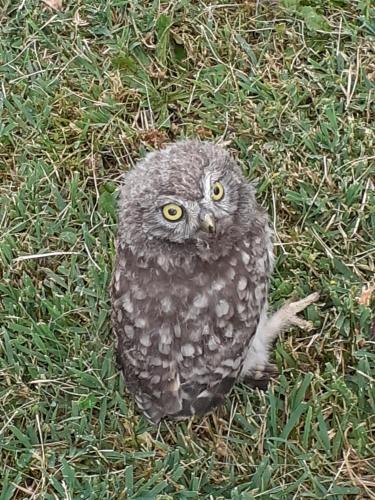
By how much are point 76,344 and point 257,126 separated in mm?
1351

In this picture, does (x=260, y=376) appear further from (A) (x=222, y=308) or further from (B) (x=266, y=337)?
(A) (x=222, y=308)

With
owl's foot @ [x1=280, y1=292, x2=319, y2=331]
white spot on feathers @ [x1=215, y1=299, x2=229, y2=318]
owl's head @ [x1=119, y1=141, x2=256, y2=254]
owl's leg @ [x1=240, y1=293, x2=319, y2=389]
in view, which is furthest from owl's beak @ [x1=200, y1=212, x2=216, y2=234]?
owl's foot @ [x1=280, y1=292, x2=319, y2=331]

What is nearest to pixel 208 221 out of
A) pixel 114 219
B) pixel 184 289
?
pixel 184 289

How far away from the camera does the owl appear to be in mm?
3158

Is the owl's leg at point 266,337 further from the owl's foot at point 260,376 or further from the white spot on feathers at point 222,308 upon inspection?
the white spot on feathers at point 222,308

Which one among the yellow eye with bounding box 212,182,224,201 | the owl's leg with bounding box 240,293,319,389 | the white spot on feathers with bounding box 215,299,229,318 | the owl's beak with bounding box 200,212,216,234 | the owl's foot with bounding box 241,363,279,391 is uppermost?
the yellow eye with bounding box 212,182,224,201

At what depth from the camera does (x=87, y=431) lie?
3449 mm

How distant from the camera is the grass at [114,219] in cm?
334

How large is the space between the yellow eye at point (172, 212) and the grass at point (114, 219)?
29.6 inches

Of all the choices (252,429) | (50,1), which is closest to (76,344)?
(252,429)

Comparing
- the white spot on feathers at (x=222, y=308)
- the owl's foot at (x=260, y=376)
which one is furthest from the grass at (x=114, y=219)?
the white spot on feathers at (x=222, y=308)

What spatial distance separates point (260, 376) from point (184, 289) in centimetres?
54

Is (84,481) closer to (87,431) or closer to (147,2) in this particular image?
(87,431)

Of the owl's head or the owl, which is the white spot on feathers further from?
the owl's head
